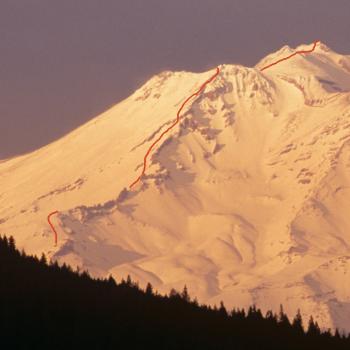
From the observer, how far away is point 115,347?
649ft

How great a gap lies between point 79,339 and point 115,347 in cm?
349

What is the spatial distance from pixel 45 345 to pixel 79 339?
736 cm

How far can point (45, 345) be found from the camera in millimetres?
192000

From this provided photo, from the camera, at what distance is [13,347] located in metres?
188

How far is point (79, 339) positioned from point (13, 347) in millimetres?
11904

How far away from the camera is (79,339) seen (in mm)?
198875

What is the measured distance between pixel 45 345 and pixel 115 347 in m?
8.25

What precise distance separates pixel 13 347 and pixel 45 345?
4.60 m
